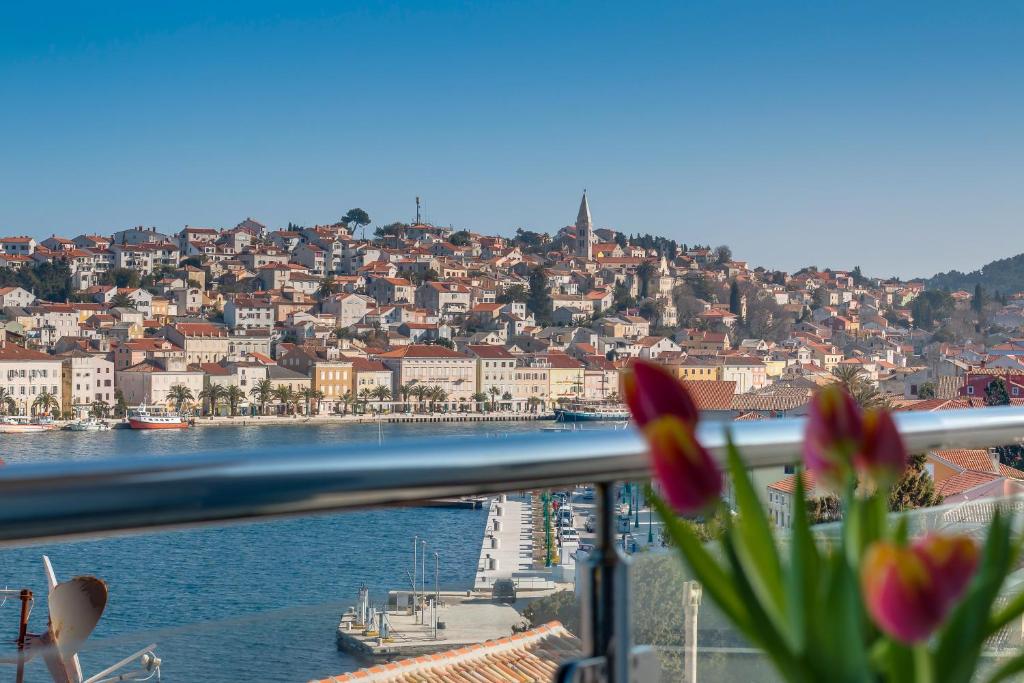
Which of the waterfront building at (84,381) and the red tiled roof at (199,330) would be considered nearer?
the waterfront building at (84,381)

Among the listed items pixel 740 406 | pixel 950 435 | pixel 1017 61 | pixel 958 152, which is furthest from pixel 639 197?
pixel 950 435

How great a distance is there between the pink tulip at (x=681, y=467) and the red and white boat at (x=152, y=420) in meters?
42.8

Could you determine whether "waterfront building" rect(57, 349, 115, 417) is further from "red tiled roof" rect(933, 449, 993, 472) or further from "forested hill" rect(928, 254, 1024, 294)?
"forested hill" rect(928, 254, 1024, 294)

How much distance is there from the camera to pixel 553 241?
294 ft

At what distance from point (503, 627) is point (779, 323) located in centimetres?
7247

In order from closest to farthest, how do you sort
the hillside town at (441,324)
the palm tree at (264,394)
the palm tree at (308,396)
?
the hillside town at (441,324)
the palm tree at (264,394)
the palm tree at (308,396)

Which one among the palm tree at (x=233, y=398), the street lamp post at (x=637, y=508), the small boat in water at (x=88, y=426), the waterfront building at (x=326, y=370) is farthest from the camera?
the waterfront building at (x=326, y=370)

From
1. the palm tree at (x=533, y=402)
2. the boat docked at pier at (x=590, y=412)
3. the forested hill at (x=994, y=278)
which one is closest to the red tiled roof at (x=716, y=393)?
the boat docked at pier at (x=590, y=412)

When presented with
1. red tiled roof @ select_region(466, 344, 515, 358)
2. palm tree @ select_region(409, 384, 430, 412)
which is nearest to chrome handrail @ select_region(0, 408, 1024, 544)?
palm tree @ select_region(409, 384, 430, 412)

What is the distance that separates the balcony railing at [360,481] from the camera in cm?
54

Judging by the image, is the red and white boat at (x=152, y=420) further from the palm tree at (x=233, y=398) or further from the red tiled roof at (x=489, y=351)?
the red tiled roof at (x=489, y=351)

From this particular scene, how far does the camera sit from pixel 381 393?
5134cm

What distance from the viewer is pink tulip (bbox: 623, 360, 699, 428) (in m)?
0.47

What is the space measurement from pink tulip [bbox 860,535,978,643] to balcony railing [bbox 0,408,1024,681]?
0.72 feet
